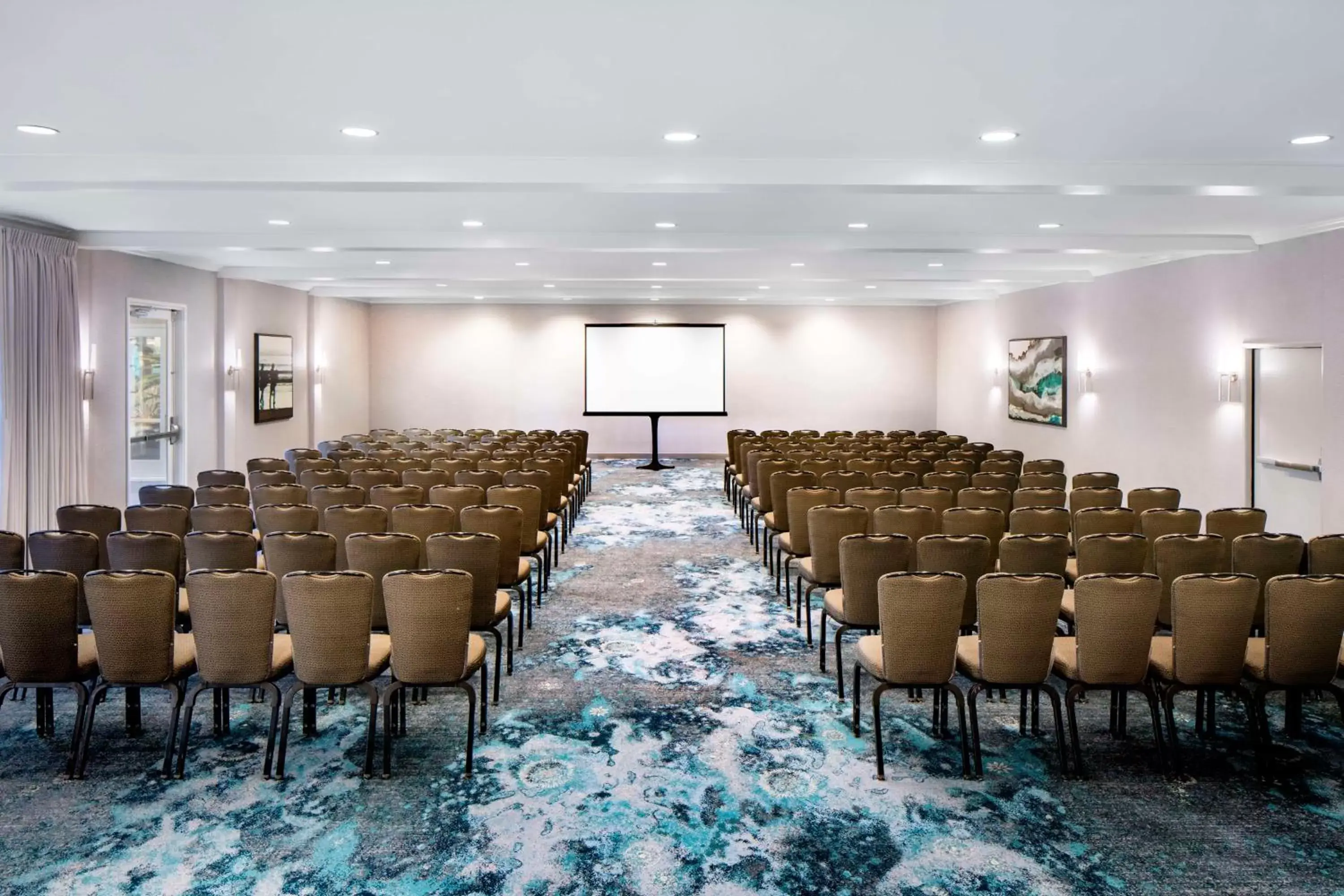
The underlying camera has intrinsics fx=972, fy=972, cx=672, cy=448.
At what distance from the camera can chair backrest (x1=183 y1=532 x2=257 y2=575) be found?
621 cm

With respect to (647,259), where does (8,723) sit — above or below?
below

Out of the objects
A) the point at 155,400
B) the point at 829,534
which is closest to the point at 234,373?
the point at 155,400

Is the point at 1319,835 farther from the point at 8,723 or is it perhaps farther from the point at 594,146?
the point at 8,723

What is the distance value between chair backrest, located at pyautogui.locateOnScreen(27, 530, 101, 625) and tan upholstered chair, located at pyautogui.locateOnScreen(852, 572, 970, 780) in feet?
16.0

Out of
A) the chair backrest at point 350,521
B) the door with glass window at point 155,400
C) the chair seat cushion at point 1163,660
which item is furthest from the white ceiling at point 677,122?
the chair seat cushion at point 1163,660

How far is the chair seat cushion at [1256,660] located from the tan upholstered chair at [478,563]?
12.8ft

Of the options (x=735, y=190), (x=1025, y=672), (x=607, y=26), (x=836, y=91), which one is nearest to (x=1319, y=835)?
(x=1025, y=672)

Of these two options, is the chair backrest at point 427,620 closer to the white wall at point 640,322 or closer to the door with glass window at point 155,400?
the door with glass window at point 155,400

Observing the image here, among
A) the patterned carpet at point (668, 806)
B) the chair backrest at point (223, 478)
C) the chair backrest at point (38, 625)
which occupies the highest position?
the chair backrest at point (223, 478)

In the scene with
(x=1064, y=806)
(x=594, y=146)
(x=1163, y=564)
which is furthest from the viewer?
(x=594, y=146)

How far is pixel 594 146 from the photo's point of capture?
6.48 meters

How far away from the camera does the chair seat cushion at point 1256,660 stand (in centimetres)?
490

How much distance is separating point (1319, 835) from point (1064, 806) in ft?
3.31

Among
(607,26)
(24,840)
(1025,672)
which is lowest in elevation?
(24,840)
